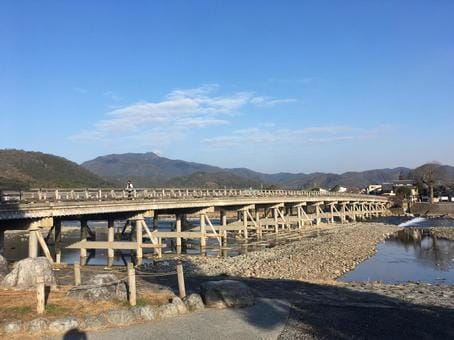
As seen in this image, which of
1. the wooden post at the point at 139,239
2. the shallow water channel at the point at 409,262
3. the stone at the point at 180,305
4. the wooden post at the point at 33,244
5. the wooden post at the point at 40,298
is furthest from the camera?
the wooden post at the point at 139,239

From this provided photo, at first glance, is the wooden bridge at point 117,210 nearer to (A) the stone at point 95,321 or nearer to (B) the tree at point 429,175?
(A) the stone at point 95,321

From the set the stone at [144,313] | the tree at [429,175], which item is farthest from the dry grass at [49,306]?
the tree at [429,175]

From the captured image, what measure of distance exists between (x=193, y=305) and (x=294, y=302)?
3.51m

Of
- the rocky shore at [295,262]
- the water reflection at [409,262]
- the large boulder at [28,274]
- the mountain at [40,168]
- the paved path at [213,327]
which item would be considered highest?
the mountain at [40,168]

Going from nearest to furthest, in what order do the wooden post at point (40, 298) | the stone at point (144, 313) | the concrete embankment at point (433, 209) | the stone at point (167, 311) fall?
the wooden post at point (40, 298)
the stone at point (144, 313)
the stone at point (167, 311)
the concrete embankment at point (433, 209)

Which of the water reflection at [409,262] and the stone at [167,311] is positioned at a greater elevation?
the stone at [167,311]

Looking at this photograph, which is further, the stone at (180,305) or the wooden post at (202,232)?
the wooden post at (202,232)

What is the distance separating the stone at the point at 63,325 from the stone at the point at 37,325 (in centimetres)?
15

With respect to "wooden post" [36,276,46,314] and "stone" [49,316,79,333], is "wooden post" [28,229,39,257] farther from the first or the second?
"stone" [49,316,79,333]

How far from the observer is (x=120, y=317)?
43.6 feet

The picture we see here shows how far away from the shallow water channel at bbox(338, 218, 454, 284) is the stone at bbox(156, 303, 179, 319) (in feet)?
56.1

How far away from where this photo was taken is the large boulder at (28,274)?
16.3 metres

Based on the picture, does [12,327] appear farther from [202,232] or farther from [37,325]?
[202,232]

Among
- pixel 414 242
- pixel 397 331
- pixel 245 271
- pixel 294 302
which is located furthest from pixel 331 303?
pixel 414 242
